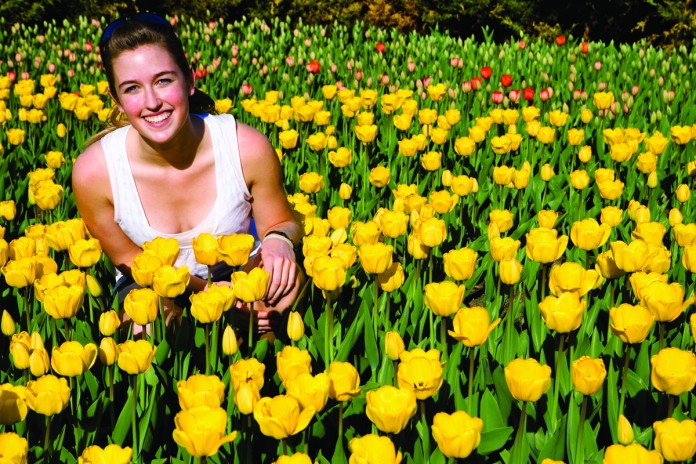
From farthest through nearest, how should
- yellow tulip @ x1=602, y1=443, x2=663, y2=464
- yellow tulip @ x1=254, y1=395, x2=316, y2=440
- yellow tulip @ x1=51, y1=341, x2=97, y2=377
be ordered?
1. yellow tulip @ x1=51, y1=341, x2=97, y2=377
2. yellow tulip @ x1=254, y1=395, x2=316, y2=440
3. yellow tulip @ x1=602, y1=443, x2=663, y2=464

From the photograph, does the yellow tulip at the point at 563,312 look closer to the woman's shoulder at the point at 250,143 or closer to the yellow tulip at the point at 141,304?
the yellow tulip at the point at 141,304

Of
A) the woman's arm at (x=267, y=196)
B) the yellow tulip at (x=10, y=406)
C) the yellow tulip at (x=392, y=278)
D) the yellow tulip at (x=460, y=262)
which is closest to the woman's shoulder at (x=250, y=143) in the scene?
the woman's arm at (x=267, y=196)

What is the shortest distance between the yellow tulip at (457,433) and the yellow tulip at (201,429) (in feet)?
1.22

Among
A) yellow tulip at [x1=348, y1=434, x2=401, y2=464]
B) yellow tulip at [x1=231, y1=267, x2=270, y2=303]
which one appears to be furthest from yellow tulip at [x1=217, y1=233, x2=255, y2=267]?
yellow tulip at [x1=348, y1=434, x2=401, y2=464]

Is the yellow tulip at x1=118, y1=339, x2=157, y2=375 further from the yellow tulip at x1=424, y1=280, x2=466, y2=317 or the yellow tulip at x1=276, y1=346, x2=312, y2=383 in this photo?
the yellow tulip at x1=424, y1=280, x2=466, y2=317

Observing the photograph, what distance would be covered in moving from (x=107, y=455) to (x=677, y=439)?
3.35 ft

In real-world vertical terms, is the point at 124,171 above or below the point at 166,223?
above

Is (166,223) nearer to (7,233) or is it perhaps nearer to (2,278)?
(2,278)

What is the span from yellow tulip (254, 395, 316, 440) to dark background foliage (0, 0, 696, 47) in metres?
7.38

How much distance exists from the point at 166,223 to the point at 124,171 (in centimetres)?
24

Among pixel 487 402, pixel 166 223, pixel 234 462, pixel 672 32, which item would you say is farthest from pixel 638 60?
pixel 234 462

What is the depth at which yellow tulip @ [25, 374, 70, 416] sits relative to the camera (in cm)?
158

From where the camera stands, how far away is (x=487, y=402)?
189 cm

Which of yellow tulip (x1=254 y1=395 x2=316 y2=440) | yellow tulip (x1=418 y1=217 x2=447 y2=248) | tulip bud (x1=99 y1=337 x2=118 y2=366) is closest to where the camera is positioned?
yellow tulip (x1=254 y1=395 x2=316 y2=440)
